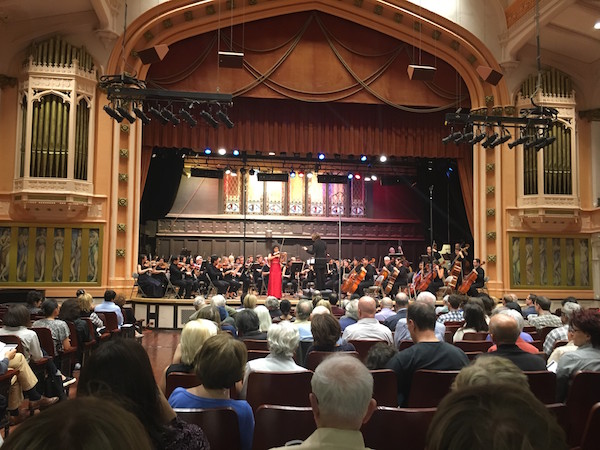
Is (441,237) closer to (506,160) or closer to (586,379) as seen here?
(506,160)

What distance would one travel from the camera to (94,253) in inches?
449

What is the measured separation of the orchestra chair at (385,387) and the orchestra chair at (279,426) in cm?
77

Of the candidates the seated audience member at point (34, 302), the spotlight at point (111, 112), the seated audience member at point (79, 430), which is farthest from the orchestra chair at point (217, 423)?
the spotlight at point (111, 112)

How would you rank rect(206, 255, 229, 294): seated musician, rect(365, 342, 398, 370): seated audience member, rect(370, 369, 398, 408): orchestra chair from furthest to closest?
rect(206, 255, 229, 294): seated musician → rect(365, 342, 398, 370): seated audience member → rect(370, 369, 398, 408): orchestra chair

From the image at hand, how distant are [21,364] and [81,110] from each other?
27.1ft

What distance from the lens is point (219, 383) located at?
238cm

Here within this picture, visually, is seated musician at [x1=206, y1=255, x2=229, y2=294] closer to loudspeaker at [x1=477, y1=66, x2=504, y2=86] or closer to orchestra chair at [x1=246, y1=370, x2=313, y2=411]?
loudspeaker at [x1=477, y1=66, x2=504, y2=86]

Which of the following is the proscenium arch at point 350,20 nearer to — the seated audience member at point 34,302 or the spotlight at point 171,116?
the spotlight at point 171,116

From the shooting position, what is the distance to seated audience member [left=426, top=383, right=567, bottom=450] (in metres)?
0.80

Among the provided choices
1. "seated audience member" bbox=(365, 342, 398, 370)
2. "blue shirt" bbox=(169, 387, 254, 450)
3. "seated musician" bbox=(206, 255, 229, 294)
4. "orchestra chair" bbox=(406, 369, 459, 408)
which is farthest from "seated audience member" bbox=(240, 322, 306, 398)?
"seated musician" bbox=(206, 255, 229, 294)

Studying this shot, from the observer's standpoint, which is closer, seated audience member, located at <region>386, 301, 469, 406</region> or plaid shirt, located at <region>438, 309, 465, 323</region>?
seated audience member, located at <region>386, 301, 469, 406</region>

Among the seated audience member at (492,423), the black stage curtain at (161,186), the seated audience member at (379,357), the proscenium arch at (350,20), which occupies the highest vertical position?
the proscenium arch at (350,20)

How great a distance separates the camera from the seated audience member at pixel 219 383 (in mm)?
2328

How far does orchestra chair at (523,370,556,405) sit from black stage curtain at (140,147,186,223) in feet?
48.5
